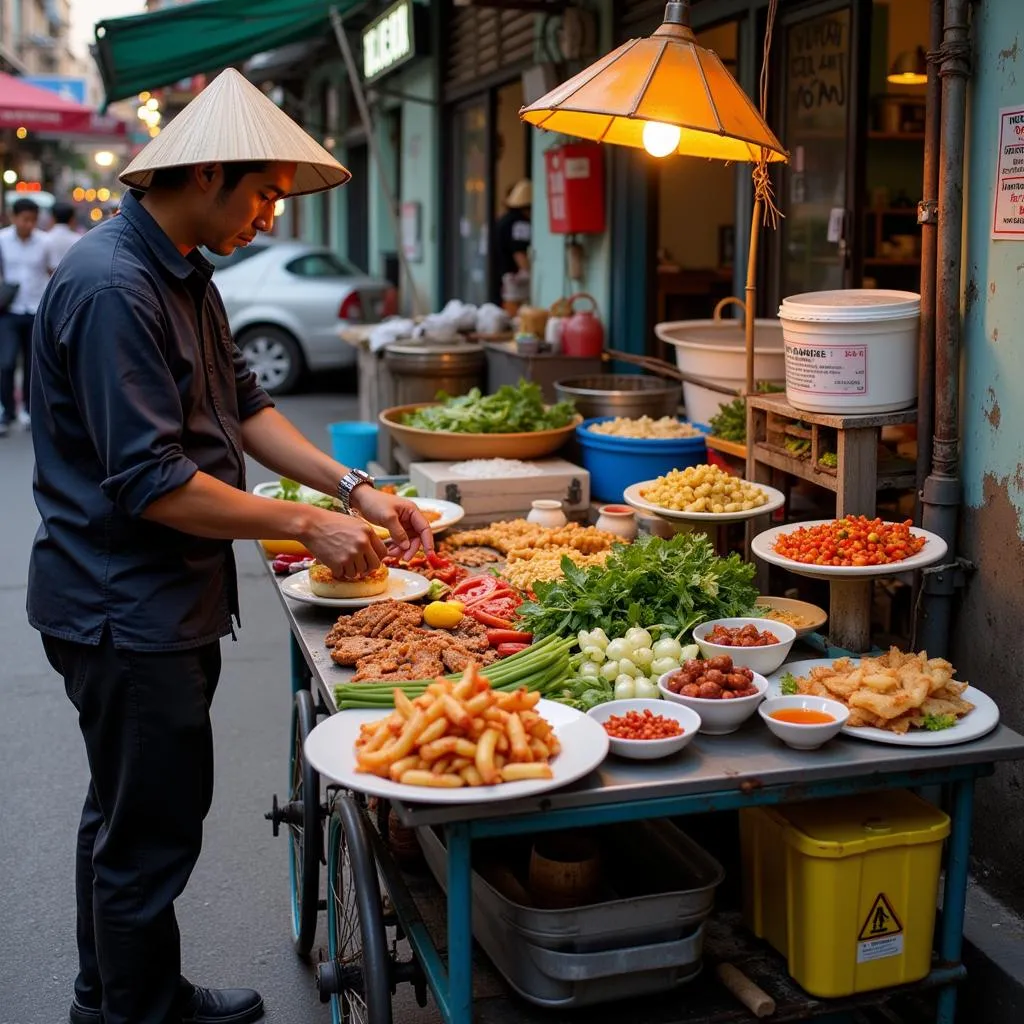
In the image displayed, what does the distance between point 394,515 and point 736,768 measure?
132cm

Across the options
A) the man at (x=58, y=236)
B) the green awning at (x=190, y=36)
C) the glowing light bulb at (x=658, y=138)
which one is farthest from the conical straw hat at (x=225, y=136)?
the man at (x=58, y=236)

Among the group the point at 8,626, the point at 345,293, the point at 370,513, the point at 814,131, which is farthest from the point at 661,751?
the point at 345,293

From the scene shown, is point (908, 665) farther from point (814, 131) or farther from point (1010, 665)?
point (814, 131)

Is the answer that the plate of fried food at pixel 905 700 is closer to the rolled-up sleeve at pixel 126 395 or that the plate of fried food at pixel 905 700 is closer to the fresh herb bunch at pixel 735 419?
the rolled-up sleeve at pixel 126 395

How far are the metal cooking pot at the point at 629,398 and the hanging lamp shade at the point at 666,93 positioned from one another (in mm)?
2411

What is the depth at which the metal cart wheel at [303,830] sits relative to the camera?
3.78 meters

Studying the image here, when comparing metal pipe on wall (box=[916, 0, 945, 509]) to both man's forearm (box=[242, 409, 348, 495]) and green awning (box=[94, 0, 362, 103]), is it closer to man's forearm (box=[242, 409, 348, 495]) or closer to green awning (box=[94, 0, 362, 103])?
man's forearm (box=[242, 409, 348, 495])

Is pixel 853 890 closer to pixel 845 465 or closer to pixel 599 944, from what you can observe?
pixel 599 944

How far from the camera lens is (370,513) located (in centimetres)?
364

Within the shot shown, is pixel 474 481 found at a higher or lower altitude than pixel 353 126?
lower

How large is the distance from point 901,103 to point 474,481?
5.97m

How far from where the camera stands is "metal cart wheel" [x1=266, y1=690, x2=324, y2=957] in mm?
3781

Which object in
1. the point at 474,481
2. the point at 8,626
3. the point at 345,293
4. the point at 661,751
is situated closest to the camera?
the point at 661,751

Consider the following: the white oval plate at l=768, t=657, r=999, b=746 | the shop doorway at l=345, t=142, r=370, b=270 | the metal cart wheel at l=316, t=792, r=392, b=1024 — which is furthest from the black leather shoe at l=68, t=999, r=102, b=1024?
the shop doorway at l=345, t=142, r=370, b=270
